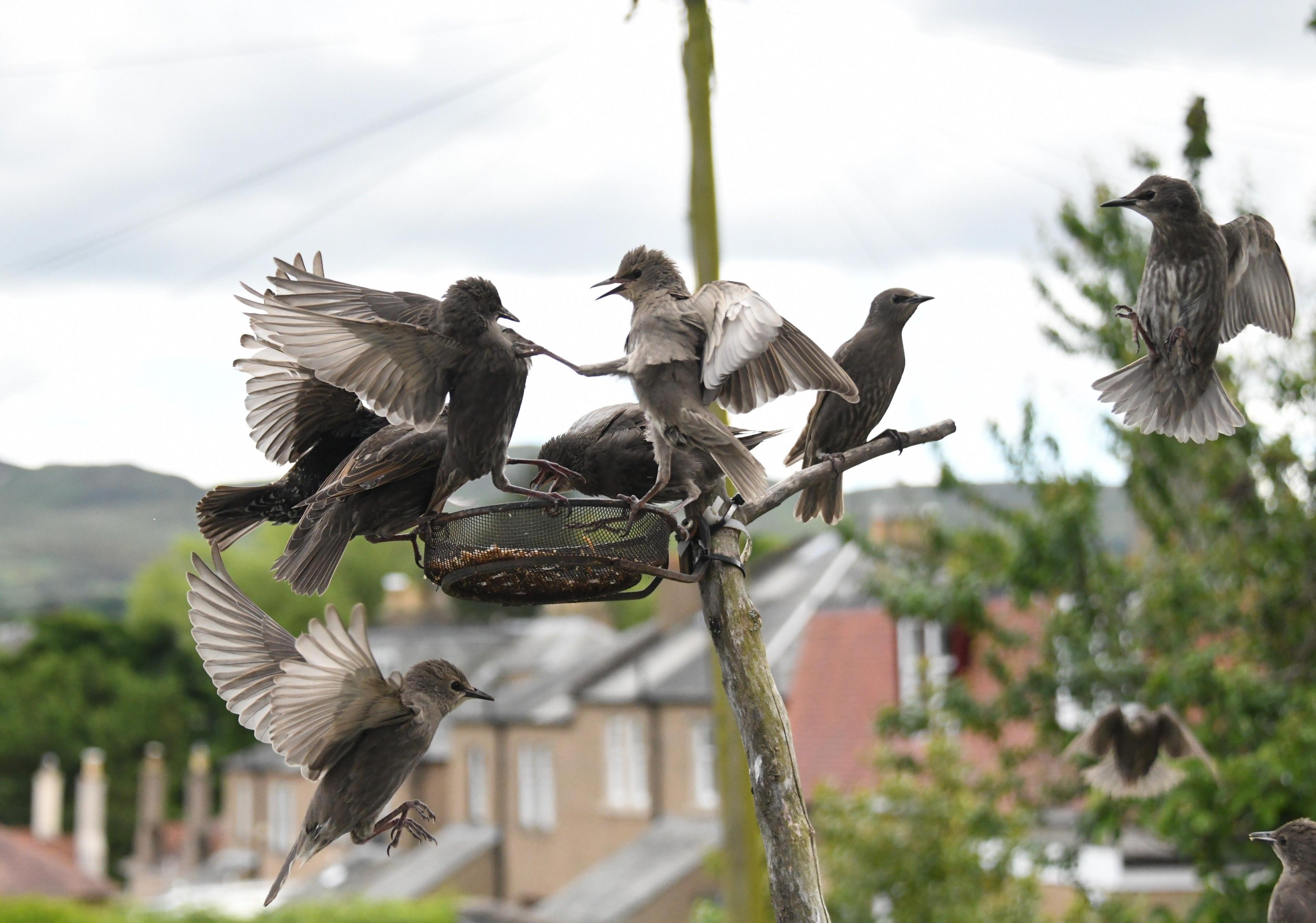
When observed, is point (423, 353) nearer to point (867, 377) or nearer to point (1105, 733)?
point (867, 377)

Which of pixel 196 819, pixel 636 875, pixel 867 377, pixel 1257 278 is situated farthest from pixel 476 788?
pixel 1257 278

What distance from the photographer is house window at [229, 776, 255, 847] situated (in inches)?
1698

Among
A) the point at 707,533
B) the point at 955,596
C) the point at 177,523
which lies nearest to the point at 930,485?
the point at 955,596

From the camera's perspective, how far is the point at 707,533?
3795 mm

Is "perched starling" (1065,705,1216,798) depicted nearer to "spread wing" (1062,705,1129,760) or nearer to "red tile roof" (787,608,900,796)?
"spread wing" (1062,705,1129,760)

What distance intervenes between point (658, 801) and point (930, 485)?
1658cm

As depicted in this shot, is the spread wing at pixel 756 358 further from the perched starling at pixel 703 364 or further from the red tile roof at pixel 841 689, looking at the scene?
the red tile roof at pixel 841 689

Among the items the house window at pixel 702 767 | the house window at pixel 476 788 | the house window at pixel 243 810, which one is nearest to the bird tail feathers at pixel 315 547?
the house window at pixel 702 767

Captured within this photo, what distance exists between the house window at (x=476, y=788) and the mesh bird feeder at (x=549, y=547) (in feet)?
96.3

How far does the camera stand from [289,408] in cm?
394

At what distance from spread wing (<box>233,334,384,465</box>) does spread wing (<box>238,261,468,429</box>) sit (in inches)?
15.3

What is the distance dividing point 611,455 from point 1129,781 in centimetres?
391

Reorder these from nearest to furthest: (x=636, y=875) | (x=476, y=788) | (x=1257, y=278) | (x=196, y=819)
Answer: (x=1257, y=278), (x=636, y=875), (x=476, y=788), (x=196, y=819)

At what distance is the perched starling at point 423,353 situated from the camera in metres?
3.20
